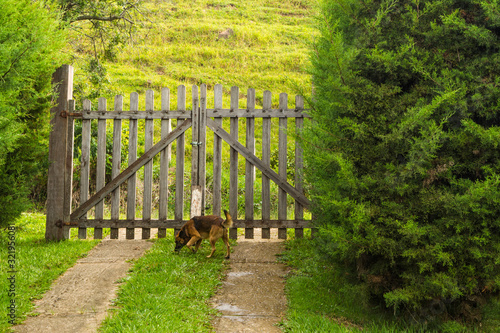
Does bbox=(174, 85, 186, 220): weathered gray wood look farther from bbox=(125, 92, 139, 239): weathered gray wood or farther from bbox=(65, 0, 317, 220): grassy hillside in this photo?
bbox=(65, 0, 317, 220): grassy hillside

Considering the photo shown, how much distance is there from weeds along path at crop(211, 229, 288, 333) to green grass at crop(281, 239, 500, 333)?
152 millimetres

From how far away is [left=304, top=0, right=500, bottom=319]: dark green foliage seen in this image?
135 inches

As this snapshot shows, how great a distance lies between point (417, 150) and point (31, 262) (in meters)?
4.65

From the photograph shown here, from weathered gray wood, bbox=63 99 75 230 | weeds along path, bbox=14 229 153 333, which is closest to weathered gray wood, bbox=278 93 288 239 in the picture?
weeds along path, bbox=14 229 153 333

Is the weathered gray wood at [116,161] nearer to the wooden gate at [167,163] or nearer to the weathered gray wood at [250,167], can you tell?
the wooden gate at [167,163]

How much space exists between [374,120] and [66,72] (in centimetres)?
514

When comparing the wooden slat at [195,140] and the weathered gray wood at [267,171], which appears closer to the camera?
the weathered gray wood at [267,171]

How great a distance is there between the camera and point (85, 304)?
164 inches

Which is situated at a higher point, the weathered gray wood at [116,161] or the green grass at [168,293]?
the weathered gray wood at [116,161]

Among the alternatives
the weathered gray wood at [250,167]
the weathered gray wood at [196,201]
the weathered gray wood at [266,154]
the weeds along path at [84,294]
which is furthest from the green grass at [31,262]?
the weathered gray wood at [266,154]

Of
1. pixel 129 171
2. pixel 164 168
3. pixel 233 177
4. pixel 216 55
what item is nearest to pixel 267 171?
pixel 233 177

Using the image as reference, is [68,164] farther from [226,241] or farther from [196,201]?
[226,241]

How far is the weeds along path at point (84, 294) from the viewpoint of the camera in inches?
146

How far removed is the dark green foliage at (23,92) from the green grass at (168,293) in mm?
2041
